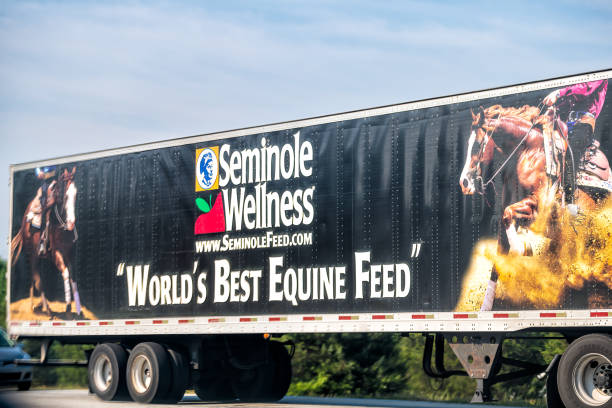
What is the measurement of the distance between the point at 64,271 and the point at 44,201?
1628 mm

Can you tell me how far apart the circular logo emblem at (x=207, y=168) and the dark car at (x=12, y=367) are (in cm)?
716

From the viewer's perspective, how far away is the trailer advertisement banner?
13109mm

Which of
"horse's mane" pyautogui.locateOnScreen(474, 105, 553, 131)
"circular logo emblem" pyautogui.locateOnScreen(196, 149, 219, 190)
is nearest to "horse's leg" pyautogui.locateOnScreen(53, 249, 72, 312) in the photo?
"circular logo emblem" pyautogui.locateOnScreen(196, 149, 219, 190)

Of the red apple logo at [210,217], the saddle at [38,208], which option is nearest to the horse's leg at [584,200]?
the red apple logo at [210,217]

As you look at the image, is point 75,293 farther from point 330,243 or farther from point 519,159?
point 519,159

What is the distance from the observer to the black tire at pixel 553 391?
13.2 m

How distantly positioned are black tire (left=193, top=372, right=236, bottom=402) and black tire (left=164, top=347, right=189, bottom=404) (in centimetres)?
49

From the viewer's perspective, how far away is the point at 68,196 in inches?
795

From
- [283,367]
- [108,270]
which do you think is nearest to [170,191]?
[108,270]

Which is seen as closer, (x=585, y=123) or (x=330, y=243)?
(x=585, y=123)

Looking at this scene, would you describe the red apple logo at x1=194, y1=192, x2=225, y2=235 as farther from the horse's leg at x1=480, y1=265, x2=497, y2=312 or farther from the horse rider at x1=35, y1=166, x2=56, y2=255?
the horse's leg at x1=480, y1=265, x2=497, y2=312

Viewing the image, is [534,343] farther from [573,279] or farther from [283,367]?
[573,279]

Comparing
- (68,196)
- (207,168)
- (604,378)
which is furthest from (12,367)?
(604,378)

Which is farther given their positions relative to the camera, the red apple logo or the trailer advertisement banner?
the red apple logo
